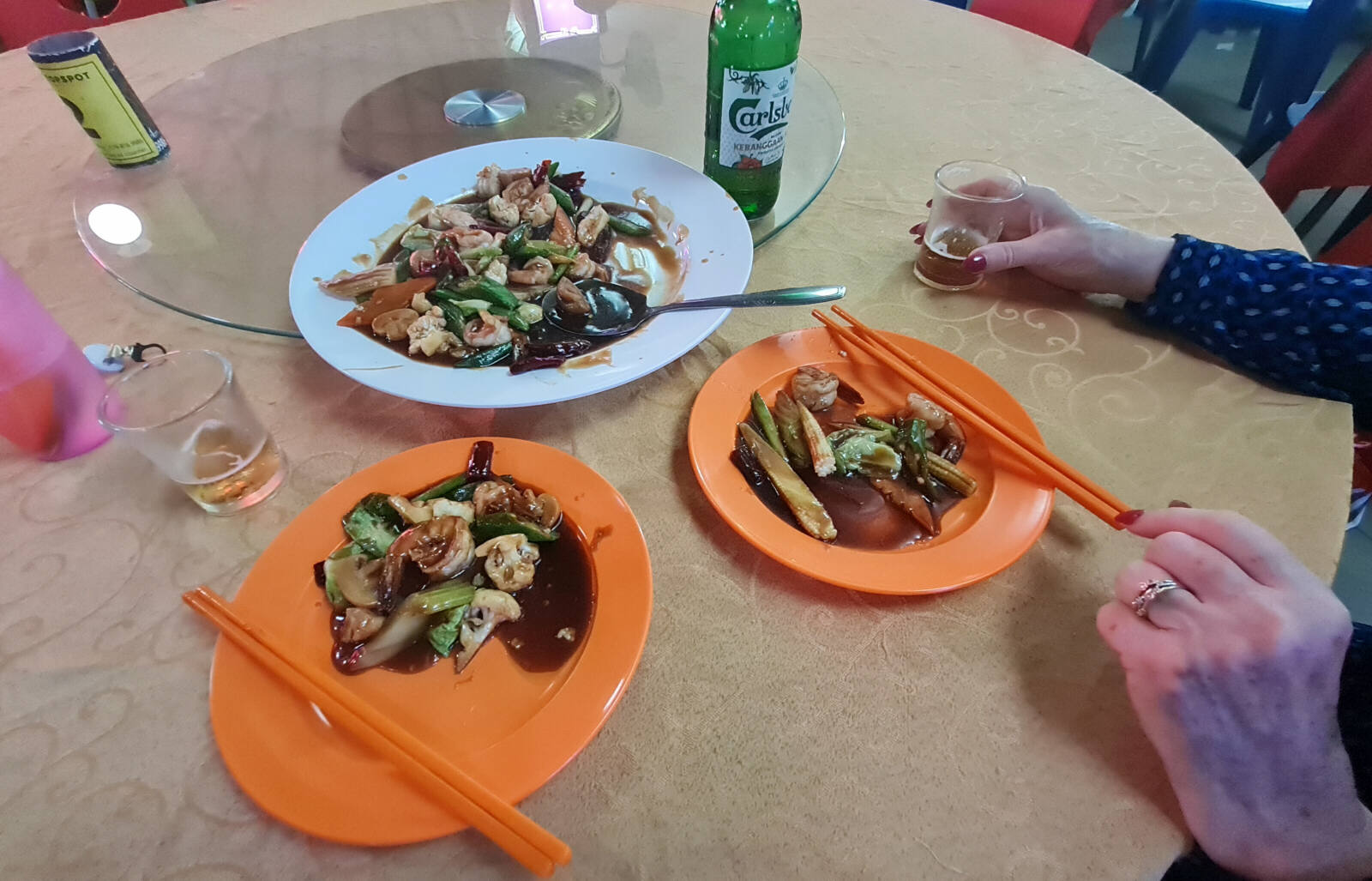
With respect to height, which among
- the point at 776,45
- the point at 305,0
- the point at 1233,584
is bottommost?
the point at 305,0

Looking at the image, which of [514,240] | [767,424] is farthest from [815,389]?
[514,240]

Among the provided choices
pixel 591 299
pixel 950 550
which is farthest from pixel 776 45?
pixel 950 550

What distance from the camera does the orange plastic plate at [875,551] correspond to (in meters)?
0.67

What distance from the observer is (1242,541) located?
2.06 feet

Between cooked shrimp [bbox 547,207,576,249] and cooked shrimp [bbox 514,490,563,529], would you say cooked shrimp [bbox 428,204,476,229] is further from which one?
cooked shrimp [bbox 514,490,563,529]

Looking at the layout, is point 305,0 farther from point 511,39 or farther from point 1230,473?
point 1230,473

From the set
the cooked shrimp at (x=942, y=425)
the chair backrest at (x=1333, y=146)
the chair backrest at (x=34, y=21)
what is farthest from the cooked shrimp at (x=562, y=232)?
the chair backrest at (x=34, y=21)

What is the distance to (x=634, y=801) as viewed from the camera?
22.3 inches

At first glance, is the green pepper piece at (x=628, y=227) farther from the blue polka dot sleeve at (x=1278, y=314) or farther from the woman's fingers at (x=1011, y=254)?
the blue polka dot sleeve at (x=1278, y=314)

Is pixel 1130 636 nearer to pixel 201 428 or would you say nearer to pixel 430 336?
pixel 430 336

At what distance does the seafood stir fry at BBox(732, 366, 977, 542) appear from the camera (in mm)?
753

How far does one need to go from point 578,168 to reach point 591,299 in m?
0.35

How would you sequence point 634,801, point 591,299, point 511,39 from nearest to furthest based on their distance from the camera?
1. point 634,801
2. point 591,299
3. point 511,39

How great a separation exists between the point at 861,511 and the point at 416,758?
483mm
